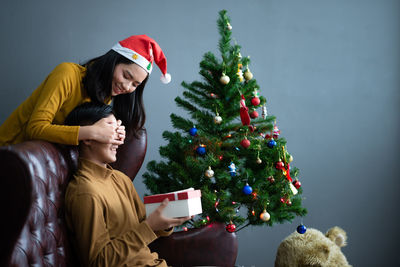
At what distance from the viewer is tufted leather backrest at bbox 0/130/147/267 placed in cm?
96

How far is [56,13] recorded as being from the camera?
7.17 ft

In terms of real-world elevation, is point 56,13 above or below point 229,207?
above

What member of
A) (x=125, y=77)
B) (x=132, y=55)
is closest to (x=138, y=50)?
(x=132, y=55)

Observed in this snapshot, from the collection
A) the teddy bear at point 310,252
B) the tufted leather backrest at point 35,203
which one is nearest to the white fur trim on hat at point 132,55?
the tufted leather backrest at point 35,203

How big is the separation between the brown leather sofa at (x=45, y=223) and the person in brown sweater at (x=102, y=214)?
1.8 inches

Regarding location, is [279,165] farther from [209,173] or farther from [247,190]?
[209,173]

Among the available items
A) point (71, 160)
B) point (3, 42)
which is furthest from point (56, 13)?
point (71, 160)

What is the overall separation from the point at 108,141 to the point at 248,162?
30.1 inches

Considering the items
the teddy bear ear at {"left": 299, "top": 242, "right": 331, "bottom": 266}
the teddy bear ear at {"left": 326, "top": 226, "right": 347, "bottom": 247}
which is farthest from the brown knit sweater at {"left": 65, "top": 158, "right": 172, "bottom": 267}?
the teddy bear ear at {"left": 326, "top": 226, "right": 347, "bottom": 247}

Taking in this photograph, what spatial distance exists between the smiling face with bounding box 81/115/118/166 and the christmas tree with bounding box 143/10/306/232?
17.5 inches

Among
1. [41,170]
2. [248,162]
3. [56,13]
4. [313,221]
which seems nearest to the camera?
[41,170]

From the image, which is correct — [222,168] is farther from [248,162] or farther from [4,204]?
[4,204]

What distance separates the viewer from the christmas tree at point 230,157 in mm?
1820

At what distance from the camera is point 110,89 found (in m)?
1.74
